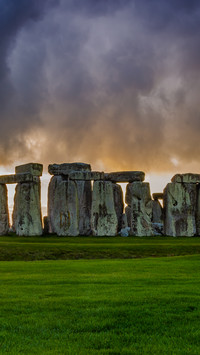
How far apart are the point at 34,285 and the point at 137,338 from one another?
4.46 m

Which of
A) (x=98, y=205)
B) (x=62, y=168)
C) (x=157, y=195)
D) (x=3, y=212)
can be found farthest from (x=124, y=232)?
(x=157, y=195)

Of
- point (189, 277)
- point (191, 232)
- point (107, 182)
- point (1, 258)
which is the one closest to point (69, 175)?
point (107, 182)

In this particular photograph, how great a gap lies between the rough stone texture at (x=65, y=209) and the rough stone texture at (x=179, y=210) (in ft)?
22.0

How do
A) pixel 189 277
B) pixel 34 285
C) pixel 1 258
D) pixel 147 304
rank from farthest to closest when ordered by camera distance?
pixel 1 258
pixel 189 277
pixel 34 285
pixel 147 304

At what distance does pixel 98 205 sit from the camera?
3216cm

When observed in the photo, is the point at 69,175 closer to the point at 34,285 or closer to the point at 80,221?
the point at 80,221

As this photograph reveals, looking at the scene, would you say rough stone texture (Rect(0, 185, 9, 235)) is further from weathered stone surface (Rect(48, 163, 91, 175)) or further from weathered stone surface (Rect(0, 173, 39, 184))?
weathered stone surface (Rect(48, 163, 91, 175))

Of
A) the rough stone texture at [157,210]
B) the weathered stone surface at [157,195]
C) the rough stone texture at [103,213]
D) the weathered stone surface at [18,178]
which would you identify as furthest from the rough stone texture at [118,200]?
the weathered stone surface at [18,178]

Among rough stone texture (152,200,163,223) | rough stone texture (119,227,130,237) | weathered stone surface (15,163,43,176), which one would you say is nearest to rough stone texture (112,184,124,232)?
rough stone texture (119,227,130,237)

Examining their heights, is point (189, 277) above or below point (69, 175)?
below

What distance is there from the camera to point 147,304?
796cm

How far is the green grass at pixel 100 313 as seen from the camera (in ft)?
19.4

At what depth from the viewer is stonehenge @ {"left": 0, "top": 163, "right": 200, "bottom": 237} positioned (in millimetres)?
31844

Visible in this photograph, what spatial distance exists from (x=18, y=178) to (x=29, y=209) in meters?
2.32
